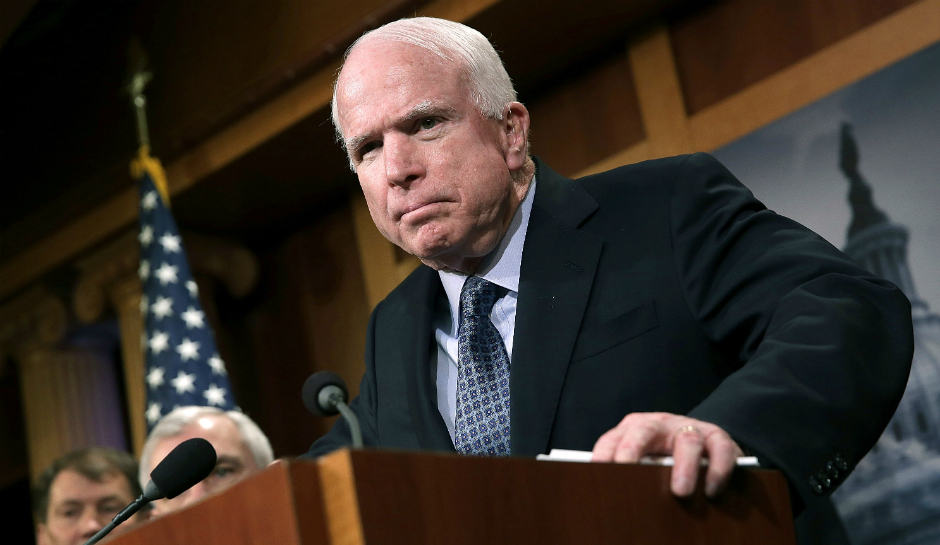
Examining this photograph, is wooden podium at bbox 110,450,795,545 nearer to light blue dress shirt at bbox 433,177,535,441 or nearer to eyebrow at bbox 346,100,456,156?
light blue dress shirt at bbox 433,177,535,441

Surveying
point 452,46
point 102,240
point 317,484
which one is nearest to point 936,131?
point 452,46

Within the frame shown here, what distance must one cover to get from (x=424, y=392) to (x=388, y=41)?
74 cm

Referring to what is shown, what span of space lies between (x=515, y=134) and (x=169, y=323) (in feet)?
10.0

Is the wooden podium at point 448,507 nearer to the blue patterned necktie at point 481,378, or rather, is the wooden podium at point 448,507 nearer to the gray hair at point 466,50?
the blue patterned necktie at point 481,378

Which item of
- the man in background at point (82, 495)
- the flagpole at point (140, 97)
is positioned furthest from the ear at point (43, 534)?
the flagpole at point (140, 97)

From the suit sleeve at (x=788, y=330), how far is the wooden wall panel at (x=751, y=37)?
88.8 inches

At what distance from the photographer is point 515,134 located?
2.30 meters

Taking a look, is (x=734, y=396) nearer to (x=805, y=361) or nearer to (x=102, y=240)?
(x=805, y=361)

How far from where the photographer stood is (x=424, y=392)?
2029 millimetres

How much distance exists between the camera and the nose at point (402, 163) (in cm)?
207

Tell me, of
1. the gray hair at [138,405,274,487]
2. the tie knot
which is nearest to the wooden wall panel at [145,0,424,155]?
the gray hair at [138,405,274,487]

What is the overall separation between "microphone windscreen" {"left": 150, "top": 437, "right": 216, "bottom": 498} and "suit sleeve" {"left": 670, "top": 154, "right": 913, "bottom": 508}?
76 centimetres

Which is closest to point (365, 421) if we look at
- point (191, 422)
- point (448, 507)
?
point (448, 507)

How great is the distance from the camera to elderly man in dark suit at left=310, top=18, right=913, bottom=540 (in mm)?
1407
